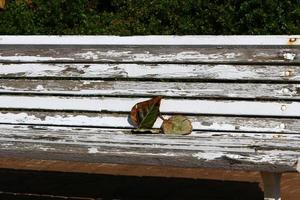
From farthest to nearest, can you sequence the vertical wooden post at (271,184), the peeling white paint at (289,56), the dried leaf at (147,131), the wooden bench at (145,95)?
1. the dried leaf at (147,131)
2. the peeling white paint at (289,56)
3. the wooden bench at (145,95)
4. the vertical wooden post at (271,184)

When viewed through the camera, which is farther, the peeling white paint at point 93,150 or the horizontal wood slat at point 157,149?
the peeling white paint at point 93,150

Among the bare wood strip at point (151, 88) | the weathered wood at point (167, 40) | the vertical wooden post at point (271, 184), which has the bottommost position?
the vertical wooden post at point (271, 184)

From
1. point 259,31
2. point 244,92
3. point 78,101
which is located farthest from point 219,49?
point 259,31

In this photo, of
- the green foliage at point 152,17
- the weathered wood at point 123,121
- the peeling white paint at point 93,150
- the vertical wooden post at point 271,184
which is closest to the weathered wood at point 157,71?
the weathered wood at point 123,121

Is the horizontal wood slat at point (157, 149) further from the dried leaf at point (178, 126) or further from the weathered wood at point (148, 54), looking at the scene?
the weathered wood at point (148, 54)

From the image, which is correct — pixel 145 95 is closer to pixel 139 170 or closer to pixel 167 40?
pixel 167 40

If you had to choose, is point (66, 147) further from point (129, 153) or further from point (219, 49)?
point (219, 49)
